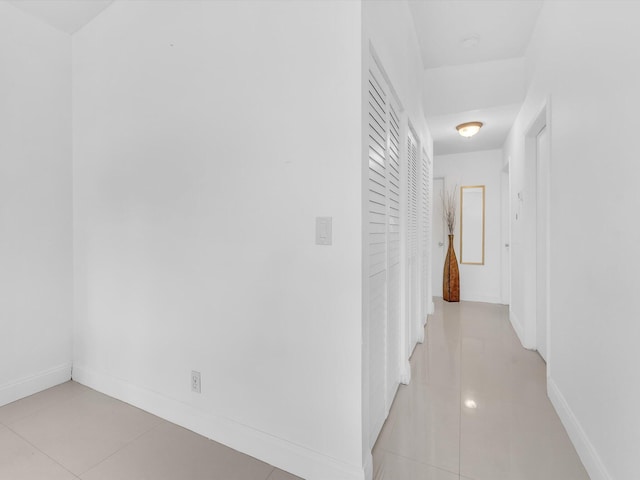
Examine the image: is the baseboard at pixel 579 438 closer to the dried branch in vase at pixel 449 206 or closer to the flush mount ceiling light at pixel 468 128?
the flush mount ceiling light at pixel 468 128

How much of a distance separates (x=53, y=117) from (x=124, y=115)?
71cm

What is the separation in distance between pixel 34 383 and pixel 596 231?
353 cm

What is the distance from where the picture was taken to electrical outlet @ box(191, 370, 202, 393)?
1.81 metres

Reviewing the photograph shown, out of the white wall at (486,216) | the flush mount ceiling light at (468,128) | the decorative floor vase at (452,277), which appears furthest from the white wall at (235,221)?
the white wall at (486,216)

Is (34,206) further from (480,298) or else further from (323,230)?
(480,298)

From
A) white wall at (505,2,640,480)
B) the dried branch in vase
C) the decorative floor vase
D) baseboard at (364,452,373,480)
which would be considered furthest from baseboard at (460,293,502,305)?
baseboard at (364,452,373,480)

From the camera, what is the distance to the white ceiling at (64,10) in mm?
2193

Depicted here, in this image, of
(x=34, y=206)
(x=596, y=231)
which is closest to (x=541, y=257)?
(x=596, y=231)

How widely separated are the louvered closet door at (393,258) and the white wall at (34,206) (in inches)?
93.4

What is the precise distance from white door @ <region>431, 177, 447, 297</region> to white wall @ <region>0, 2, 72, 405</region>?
4974mm

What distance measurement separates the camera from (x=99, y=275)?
2.33 metres

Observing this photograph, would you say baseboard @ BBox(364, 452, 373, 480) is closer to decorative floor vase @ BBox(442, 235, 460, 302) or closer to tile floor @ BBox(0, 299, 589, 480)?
tile floor @ BBox(0, 299, 589, 480)

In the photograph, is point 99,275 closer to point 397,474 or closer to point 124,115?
point 124,115

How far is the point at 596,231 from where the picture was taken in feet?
5.04
